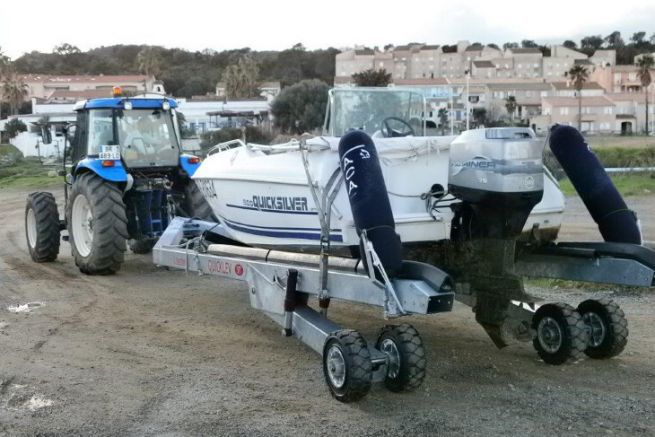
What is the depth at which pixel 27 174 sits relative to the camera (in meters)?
39.2

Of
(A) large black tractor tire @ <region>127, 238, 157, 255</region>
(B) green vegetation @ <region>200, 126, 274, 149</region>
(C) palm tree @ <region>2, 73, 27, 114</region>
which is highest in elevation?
(C) palm tree @ <region>2, 73, 27, 114</region>

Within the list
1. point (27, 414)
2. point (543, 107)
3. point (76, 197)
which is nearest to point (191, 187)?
point (76, 197)

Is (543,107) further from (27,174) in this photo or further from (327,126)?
(327,126)

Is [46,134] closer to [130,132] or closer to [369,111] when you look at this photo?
[130,132]

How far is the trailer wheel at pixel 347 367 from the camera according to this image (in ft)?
18.5

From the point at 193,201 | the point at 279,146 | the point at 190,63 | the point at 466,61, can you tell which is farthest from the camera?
the point at 466,61

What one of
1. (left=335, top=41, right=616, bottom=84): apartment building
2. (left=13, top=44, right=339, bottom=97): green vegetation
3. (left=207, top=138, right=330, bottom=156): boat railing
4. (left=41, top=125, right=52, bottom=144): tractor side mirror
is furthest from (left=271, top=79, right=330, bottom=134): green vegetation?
(left=335, top=41, right=616, bottom=84): apartment building

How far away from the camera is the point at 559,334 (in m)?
6.64

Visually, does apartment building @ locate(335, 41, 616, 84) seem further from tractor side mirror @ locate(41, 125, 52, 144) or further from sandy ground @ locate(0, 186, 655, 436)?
sandy ground @ locate(0, 186, 655, 436)

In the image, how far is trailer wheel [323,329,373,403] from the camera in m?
5.64

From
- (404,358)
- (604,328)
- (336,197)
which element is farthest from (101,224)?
(604,328)

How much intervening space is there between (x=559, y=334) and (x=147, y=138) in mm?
7457

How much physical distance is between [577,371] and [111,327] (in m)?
4.59

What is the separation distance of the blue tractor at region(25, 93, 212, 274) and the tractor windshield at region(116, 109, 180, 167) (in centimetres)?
1
